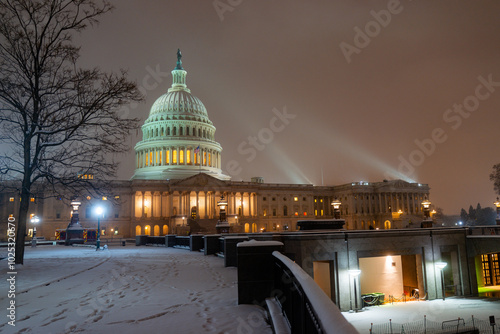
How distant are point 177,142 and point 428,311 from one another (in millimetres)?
93266

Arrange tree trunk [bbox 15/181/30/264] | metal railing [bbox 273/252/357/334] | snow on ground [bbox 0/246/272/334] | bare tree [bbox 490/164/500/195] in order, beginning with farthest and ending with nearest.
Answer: bare tree [bbox 490/164/500/195] → tree trunk [bbox 15/181/30/264] → snow on ground [bbox 0/246/272/334] → metal railing [bbox 273/252/357/334]

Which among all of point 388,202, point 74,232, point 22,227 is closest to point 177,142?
point 74,232

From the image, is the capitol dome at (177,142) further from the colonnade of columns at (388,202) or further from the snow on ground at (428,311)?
the snow on ground at (428,311)

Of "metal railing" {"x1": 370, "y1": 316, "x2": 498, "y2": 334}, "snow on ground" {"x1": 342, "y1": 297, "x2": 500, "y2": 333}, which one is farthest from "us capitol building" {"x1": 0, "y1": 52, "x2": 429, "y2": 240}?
"metal railing" {"x1": 370, "y1": 316, "x2": 498, "y2": 334}

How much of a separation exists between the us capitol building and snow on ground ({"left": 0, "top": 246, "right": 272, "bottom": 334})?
219 ft

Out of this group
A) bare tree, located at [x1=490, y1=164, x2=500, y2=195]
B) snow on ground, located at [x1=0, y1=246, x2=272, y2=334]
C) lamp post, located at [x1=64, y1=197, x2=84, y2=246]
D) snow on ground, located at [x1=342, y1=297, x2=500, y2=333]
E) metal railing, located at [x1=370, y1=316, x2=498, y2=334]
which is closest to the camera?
snow on ground, located at [x1=0, y1=246, x2=272, y2=334]

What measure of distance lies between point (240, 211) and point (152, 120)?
4062cm

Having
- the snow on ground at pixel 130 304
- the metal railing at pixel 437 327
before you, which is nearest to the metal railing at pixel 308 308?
the snow on ground at pixel 130 304

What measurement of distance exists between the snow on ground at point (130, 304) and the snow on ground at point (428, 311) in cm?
1357

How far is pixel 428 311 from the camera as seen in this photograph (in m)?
27.0

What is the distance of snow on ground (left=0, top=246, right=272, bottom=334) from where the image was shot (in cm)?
772

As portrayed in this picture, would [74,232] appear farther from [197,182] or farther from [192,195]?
[192,195]

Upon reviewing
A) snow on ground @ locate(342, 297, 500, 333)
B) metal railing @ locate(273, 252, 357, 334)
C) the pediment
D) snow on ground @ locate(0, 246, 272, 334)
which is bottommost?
snow on ground @ locate(342, 297, 500, 333)

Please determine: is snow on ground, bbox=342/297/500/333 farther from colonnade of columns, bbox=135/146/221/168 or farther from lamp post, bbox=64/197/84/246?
colonnade of columns, bbox=135/146/221/168
